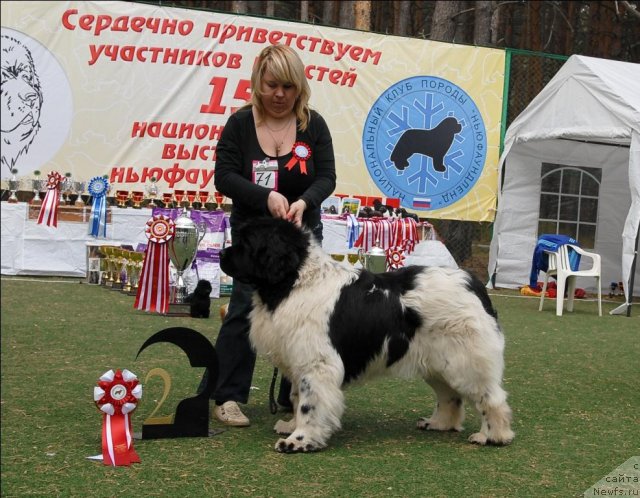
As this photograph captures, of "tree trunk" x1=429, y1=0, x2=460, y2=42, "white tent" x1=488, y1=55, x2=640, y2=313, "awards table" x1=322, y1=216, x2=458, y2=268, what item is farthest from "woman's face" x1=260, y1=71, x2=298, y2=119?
"tree trunk" x1=429, y1=0, x2=460, y2=42

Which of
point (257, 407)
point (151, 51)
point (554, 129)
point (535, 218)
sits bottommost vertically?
point (257, 407)

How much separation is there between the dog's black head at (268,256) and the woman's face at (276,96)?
685 millimetres

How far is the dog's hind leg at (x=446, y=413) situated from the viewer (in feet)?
13.9

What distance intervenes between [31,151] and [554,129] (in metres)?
7.23

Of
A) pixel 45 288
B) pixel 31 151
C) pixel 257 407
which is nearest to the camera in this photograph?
pixel 257 407

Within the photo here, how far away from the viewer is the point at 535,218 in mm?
12945

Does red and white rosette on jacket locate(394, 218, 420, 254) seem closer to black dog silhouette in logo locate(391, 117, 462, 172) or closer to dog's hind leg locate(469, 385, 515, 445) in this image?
black dog silhouette in logo locate(391, 117, 462, 172)

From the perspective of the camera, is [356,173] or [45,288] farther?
[356,173]

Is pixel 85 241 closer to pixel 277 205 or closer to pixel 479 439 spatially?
pixel 277 205

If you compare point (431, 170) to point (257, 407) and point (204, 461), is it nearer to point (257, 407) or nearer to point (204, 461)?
point (257, 407)

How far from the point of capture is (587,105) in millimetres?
11500

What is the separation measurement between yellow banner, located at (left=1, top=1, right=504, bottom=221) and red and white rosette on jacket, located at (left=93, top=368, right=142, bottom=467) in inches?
315

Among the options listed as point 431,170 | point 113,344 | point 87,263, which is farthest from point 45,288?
point 431,170

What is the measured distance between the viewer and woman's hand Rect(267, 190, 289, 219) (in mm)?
3949
